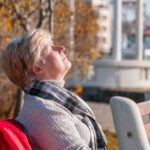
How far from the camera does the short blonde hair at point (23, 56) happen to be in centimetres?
171

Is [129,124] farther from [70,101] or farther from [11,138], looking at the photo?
[11,138]

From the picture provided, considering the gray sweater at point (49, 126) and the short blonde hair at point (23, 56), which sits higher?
the short blonde hair at point (23, 56)

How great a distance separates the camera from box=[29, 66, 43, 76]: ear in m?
1.73

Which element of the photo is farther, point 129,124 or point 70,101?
point 70,101

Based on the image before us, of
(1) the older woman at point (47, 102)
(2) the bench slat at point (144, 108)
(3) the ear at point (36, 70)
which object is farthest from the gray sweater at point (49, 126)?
(2) the bench slat at point (144, 108)

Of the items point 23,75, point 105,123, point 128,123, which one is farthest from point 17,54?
point 105,123

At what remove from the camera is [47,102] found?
5.26ft

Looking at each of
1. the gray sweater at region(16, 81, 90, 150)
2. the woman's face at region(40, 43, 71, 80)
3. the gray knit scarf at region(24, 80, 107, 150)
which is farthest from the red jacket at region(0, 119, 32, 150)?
the woman's face at region(40, 43, 71, 80)

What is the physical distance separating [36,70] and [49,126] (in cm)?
29

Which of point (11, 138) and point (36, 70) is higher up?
point (36, 70)

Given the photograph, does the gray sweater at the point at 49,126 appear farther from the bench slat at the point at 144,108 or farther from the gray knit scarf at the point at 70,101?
the bench slat at the point at 144,108

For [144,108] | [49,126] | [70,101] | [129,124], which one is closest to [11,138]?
[49,126]

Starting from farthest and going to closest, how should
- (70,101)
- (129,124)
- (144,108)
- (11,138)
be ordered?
(144,108), (70,101), (129,124), (11,138)

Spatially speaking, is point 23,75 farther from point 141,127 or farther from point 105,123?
point 105,123
